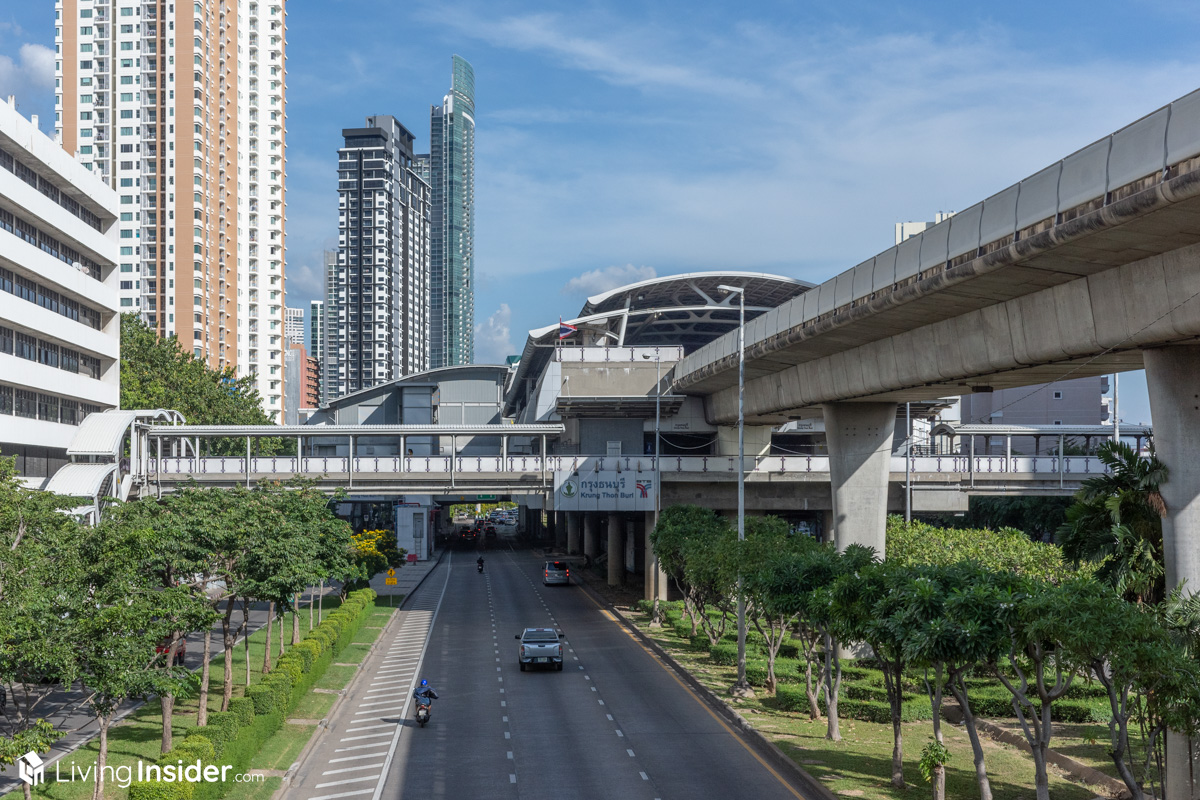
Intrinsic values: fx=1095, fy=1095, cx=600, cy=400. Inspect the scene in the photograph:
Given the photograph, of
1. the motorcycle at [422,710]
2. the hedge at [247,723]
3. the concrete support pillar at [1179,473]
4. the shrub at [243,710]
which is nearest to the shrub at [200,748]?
the hedge at [247,723]

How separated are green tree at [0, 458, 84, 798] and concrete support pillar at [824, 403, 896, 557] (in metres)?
27.4

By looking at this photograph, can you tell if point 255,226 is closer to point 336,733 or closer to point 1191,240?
point 336,733

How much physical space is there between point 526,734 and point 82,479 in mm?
31957

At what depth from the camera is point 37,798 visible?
2267 cm

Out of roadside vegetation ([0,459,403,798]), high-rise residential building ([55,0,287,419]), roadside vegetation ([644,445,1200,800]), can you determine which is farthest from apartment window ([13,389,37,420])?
high-rise residential building ([55,0,287,419])

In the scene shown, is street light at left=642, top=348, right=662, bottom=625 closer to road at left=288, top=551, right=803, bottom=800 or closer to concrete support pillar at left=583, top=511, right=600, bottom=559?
road at left=288, top=551, right=803, bottom=800

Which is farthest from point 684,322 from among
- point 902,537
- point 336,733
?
point 336,733

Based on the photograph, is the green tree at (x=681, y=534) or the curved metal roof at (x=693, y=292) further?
the curved metal roof at (x=693, y=292)

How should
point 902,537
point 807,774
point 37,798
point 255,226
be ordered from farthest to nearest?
1. point 255,226
2. point 902,537
3. point 807,774
4. point 37,798

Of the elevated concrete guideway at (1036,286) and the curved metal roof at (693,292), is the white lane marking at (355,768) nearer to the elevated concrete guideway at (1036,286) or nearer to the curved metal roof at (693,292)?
the elevated concrete guideway at (1036,286)

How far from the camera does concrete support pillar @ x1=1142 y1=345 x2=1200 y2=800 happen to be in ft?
70.1

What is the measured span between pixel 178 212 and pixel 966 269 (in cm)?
12725

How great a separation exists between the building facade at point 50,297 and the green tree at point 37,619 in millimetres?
32025

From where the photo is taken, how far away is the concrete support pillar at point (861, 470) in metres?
42.9
